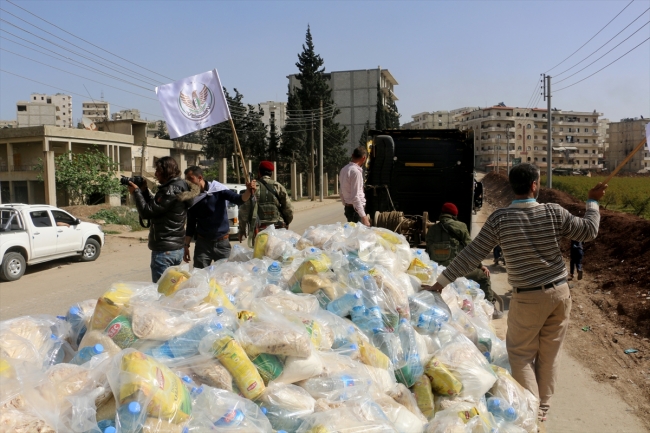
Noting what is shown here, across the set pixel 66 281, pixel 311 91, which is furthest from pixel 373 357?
pixel 311 91

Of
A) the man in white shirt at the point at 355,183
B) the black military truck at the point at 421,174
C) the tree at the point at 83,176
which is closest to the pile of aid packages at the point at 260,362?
the man in white shirt at the point at 355,183

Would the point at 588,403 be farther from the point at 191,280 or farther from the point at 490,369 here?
the point at 191,280

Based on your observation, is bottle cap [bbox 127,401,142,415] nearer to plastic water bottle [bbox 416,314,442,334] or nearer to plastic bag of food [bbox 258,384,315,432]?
plastic bag of food [bbox 258,384,315,432]

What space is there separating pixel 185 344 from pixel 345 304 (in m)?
1.34

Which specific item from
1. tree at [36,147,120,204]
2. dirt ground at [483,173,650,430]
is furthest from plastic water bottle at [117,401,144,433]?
tree at [36,147,120,204]

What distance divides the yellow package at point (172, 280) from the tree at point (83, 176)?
22332 mm

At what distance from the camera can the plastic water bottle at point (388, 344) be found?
3.47 meters

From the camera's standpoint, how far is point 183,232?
200 inches

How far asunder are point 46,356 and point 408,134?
312 inches

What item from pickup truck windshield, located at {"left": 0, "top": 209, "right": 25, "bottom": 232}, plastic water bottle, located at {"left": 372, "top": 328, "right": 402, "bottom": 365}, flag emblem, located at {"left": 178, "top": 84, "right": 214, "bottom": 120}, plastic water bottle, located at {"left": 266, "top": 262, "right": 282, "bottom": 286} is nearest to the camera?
plastic water bottle, located at {"left": 372, "top": 328, "right": 402, "bottom": 365}

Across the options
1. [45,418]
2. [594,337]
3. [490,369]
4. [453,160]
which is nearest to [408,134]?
[453,160]

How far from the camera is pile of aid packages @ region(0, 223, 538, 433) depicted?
2.24 m

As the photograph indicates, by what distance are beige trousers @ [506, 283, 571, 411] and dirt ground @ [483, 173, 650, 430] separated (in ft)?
4.13

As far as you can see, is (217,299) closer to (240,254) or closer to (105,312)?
(105,312)
